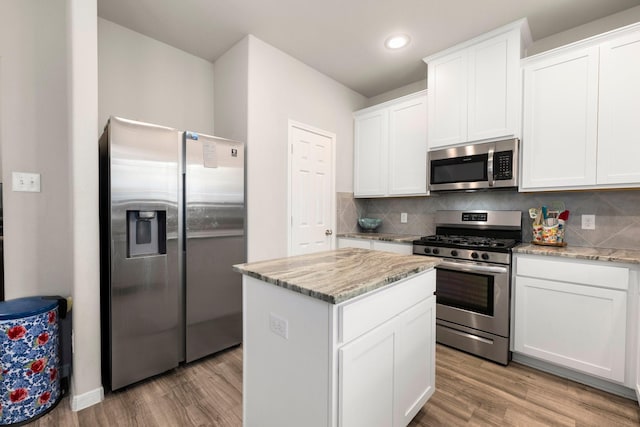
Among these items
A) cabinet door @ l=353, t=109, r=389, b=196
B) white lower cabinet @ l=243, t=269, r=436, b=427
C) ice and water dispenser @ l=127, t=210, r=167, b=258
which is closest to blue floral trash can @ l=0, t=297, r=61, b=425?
ice and water dispenser @ l=127, t=210, r=167, b=258

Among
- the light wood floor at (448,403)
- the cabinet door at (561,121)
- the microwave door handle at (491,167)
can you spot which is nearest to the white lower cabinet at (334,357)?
the light wood floor at (448,403)

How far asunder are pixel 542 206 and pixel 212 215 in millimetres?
2898

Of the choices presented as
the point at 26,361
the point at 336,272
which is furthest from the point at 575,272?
the point at 26,361

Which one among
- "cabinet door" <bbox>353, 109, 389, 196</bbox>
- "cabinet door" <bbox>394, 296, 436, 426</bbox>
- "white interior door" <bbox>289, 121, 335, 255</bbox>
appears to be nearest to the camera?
"cabinet door" <bbox>394, 296, 436, 426</bbox>

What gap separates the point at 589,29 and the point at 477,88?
961 mm

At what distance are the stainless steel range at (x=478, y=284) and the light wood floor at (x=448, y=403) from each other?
0.26m

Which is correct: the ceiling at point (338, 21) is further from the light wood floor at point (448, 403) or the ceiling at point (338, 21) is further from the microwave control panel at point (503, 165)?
the light wood floor at point (448, 403)

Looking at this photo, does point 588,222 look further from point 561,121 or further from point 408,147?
point 408,147

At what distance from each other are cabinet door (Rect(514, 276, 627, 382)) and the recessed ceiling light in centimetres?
233

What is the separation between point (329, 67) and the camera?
10.5 ft

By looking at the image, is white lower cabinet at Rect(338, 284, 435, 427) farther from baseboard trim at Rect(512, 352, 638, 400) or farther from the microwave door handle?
the microwave door handle

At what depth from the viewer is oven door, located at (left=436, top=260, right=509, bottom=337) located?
2.23 metres

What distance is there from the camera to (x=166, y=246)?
2053 mm

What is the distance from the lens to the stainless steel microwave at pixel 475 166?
2402mm
